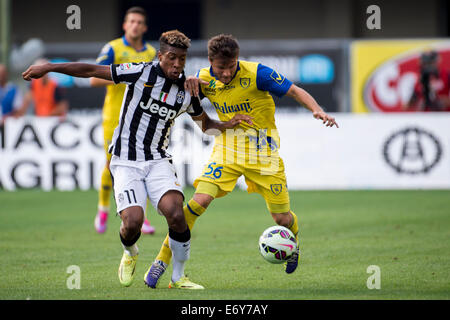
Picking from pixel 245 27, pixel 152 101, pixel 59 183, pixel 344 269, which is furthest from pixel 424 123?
pixel 245 27

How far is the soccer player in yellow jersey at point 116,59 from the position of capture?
9281 millimetres

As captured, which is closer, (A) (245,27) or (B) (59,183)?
(B) (59,183)

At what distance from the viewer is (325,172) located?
46.5 feet

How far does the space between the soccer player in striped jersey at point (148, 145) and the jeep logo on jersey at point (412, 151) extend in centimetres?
→ 788

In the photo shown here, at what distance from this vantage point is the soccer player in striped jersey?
6.23m

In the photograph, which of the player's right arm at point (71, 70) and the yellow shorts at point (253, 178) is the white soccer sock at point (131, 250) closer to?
the yellow shorts at point (253, 178)

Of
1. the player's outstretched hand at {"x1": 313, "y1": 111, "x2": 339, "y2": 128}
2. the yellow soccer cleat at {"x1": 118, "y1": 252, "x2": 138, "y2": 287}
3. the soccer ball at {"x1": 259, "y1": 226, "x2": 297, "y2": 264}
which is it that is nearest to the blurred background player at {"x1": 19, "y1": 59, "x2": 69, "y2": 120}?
the yellow soccer cleat at {"x1": 118, "y1": 252, "x2": 138, "y2": 287}

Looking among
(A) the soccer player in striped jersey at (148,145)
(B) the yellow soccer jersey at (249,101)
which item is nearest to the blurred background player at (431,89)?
(B) the yellow soccer jersey at (249,101)

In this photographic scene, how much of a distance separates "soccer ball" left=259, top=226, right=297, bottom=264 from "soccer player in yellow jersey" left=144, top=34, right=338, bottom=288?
19cm

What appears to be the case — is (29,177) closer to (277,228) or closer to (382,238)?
(382,238)

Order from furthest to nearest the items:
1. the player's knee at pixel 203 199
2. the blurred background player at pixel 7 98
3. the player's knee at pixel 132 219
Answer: the blurred background player at pixel 7 98 → the player's knee at pixel 203 199 → the player's knee at pixel 132 219

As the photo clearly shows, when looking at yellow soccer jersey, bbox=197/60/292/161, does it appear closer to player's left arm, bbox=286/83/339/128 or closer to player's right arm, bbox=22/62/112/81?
player's left arm, bbox=286/83/339/128

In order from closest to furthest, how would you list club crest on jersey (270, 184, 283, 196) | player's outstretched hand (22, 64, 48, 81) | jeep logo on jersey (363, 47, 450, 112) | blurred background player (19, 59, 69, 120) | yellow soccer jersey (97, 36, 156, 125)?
player's outstretched hand (22, 64, 48, 81)
club crest on jersey (270, 184, 283, 196)
yellow soccer jersey (97, 36, 156, 125)
blurred background player (19, 59, 69, 120)
jeep logo on jersey (363, 47, 450, 112)

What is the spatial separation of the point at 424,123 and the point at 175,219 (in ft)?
28.4
